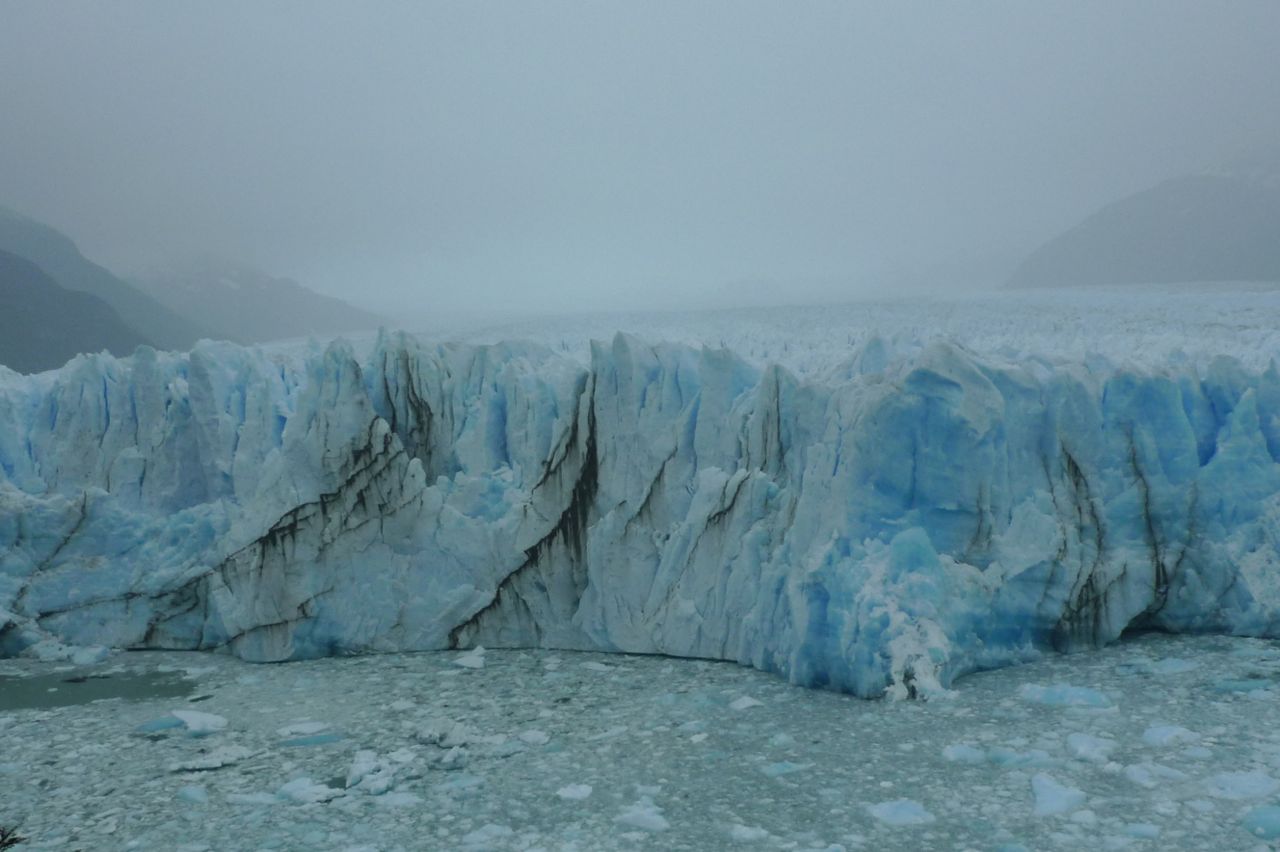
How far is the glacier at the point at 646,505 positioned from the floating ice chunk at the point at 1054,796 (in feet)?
3.72

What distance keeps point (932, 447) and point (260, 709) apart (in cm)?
470

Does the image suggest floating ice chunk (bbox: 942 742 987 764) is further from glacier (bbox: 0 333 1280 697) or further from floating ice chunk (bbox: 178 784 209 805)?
floating ice chunk (bbox: 178 784 209 805)

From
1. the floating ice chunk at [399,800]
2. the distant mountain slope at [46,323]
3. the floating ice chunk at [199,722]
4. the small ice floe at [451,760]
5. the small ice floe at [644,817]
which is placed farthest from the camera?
the distant mountain slope at [46,323]

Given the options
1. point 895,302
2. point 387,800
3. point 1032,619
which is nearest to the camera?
point 387,800

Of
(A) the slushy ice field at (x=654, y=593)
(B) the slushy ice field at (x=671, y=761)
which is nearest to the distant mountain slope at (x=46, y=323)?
(A) the slushy ice field at (x=654, y=593)

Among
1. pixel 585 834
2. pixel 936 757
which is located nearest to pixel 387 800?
pixel 585 834

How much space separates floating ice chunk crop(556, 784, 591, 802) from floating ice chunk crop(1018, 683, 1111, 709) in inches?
98.3

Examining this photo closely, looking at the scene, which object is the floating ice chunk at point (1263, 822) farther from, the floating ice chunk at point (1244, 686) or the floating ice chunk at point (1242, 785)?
the floating ice chunk at point (1244, 686)

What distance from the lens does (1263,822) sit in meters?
3.67

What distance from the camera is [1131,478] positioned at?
627cm

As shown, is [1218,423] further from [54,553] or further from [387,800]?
[54,553]

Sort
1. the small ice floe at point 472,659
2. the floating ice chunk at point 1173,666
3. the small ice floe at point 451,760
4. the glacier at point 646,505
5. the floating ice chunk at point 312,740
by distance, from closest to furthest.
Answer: the small ice floe at point 451,760
the floating ice chunk at point 312,740
the floating ice chunk at point 1173,666
the glacier at point 646,505
the small ice floe at point 472,659

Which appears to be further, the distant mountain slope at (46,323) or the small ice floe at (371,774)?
the distant mountain slope at (46,323)

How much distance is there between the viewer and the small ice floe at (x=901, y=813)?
395cm
